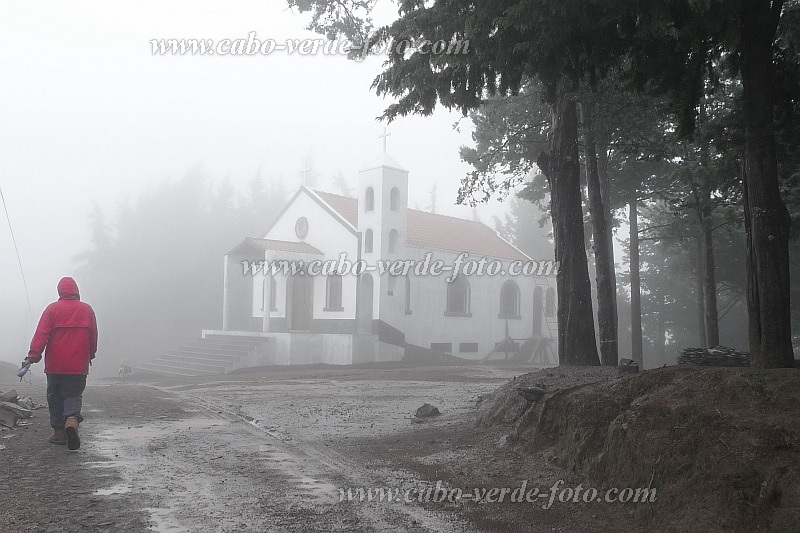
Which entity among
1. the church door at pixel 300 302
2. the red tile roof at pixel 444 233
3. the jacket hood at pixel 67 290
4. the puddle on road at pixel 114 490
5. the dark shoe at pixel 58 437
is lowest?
the puddle on road at pixel 114 490

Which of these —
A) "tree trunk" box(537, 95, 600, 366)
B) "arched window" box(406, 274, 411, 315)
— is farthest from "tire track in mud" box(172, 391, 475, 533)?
"arched window" box(406, 274, 411, 315)

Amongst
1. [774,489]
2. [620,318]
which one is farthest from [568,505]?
[620,318]

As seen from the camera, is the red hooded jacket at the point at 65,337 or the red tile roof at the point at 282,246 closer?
the red hooded jacket at the point at 65,337

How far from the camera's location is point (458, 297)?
113 feet

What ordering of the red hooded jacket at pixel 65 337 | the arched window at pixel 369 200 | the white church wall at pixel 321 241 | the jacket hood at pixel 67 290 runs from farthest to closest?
the arched window at pixel 369 200, the white church wall at pixel 321 241, the jacket hood at pixel 67 290, the red hooded jacket at pixel 65 337

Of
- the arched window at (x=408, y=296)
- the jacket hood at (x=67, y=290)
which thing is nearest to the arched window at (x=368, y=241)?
the arched window at (x=408, y=296)

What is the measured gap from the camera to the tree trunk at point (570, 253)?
40.0 feet

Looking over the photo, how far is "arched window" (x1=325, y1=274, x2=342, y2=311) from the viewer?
3117cm

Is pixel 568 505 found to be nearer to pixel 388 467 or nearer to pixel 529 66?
pixel 388 467

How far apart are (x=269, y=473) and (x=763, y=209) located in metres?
5.49

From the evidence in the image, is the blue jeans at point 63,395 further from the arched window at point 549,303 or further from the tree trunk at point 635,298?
the arched window at point 549,303

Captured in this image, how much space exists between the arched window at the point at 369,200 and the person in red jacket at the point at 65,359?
22.8m

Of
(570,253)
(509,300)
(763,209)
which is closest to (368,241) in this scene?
(509,300)

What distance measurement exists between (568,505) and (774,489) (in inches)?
63.3
